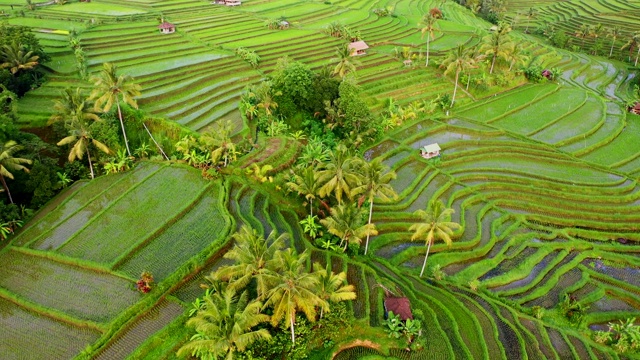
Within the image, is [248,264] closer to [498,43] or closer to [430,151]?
[430,151]

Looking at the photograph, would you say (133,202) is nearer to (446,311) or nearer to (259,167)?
(259,167)

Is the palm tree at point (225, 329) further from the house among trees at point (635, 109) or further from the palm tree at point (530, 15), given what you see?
the palm tree at point (530, 15)

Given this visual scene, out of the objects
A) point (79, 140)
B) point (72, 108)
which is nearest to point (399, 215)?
point (79, 140)

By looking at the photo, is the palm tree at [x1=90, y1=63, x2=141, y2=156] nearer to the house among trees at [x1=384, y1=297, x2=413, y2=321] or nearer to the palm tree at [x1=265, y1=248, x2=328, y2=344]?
the palm tree at [x1=265, y1=248, x2=328, y2=344]

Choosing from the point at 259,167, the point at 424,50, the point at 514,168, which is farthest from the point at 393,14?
the point at 259,167

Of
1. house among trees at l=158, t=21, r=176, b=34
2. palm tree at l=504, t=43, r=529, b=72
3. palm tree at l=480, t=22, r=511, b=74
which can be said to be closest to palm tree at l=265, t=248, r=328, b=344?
palm tree at l=480, t=22, r=511, b=74

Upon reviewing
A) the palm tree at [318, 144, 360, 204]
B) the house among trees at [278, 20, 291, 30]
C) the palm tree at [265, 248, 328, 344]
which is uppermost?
the house among trees at [278, 20, 291, 30]
